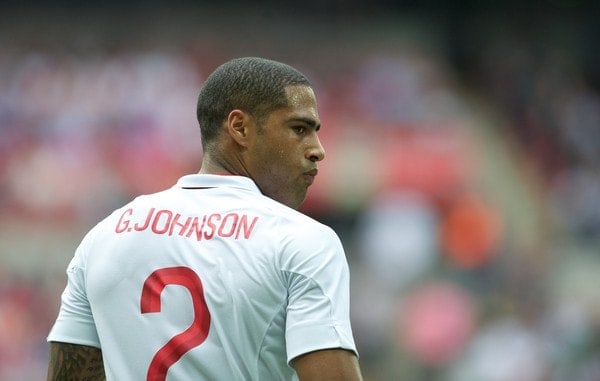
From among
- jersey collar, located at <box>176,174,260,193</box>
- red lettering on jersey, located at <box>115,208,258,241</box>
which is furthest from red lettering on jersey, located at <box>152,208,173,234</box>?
jersey collar, located at <box>176,174,260,193</box>

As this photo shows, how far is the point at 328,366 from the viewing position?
2.32 meters

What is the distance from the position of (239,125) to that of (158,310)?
48cm

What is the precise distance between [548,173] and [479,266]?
178cm

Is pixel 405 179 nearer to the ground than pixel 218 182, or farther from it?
farther from it

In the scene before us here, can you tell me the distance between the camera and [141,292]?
2.53m

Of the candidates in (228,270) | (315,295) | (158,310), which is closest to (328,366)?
(315,295)

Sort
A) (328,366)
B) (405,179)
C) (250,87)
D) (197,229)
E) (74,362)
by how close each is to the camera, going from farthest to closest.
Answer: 1. (405,179)
2. (74,362)
3. (250,87)
4. (197,229)
5. (328,366)

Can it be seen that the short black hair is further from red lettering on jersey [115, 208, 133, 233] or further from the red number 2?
the red number 2

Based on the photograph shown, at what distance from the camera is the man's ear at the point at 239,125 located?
2650mm

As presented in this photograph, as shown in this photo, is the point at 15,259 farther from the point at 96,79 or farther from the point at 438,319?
the point at 438,319

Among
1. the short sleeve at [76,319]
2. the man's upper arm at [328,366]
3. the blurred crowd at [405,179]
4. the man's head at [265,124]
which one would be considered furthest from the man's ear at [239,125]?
the blurred crowd at [405,179]

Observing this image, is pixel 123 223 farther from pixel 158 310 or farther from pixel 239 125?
pixel 239 125

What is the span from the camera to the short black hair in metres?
2.63

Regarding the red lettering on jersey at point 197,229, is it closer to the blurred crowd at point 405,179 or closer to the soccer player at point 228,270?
the soccer player at point 228,270
